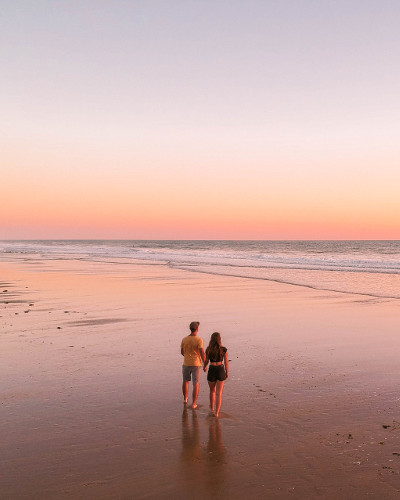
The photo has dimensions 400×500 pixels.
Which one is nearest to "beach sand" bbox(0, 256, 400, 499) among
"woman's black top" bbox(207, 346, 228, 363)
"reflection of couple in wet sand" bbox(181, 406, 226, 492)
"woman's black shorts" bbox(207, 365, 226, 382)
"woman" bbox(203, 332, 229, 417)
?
"reflection of couple in wet sand" bbox(181, 406, 226, 492)

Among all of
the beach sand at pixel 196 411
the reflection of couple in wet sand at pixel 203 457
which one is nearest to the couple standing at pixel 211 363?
the beach sand at pixel 196 411

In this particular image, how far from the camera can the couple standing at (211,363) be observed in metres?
8.34

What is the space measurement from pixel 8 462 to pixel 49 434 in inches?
36.8

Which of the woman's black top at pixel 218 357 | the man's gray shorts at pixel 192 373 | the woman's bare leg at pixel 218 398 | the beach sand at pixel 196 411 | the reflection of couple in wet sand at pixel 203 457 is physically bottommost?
the reflection of couple in wet sand at pixel 203 457

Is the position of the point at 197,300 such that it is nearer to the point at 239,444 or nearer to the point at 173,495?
the point at 239,444

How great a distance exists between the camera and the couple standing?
8.34 meters

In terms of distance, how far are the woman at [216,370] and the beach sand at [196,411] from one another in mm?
321

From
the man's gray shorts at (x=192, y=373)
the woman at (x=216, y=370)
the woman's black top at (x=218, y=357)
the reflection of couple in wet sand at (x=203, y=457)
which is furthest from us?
the man's gray shorts at (x=192, y=373)

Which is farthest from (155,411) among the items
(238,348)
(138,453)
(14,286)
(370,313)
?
(14,286)

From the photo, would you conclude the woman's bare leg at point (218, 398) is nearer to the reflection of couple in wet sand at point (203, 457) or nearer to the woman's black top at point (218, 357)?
the reflection of couple in wet sand at point (203, 457)

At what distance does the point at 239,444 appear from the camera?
22.9 feet

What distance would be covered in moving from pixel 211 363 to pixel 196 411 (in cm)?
88

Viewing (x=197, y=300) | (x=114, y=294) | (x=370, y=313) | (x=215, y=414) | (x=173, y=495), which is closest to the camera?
(x=173, y=495)

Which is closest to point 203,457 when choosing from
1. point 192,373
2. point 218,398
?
point 218,398
